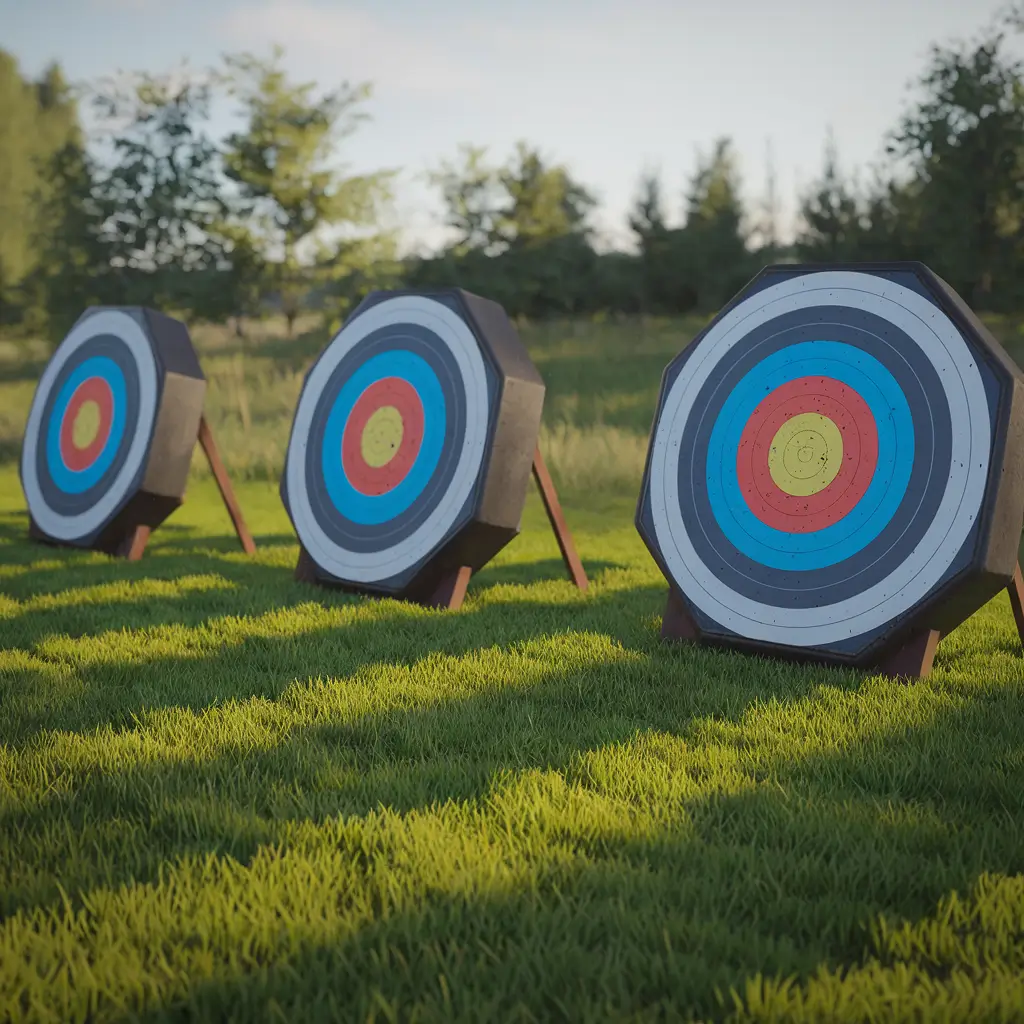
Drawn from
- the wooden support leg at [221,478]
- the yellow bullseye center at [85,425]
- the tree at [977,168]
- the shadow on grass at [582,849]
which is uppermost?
the tree at [977,168]

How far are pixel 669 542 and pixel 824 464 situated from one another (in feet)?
2.22

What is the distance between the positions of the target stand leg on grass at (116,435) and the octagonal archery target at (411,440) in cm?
92

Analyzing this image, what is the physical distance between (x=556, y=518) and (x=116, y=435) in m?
3.17

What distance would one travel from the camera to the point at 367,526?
5117 millimetres

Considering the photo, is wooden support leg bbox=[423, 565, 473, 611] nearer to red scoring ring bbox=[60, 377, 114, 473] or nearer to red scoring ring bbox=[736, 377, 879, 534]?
red scoring ring bbox=[736, 377, 879, 534]

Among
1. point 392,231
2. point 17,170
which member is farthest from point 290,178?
point 17,170

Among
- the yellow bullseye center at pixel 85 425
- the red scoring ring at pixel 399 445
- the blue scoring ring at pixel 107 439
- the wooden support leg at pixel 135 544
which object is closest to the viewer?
the red scoring ring at pixel 399 445

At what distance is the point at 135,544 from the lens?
631cm

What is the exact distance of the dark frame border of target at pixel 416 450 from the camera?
4.68 meters

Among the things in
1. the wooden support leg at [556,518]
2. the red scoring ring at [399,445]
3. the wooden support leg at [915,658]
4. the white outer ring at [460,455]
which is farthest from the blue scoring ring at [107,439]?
the wooden support leg at [915,658]

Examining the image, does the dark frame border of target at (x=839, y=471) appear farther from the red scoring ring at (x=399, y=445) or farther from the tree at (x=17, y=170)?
the tree at (x=17, y=170)

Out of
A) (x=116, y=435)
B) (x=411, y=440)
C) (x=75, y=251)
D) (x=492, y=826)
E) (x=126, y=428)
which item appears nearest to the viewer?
(x=492, y=826)

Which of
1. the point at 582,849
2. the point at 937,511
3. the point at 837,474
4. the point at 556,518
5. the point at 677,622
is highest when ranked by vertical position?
the point at 837,474

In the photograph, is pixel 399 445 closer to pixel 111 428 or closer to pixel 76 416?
pixel 111 428
